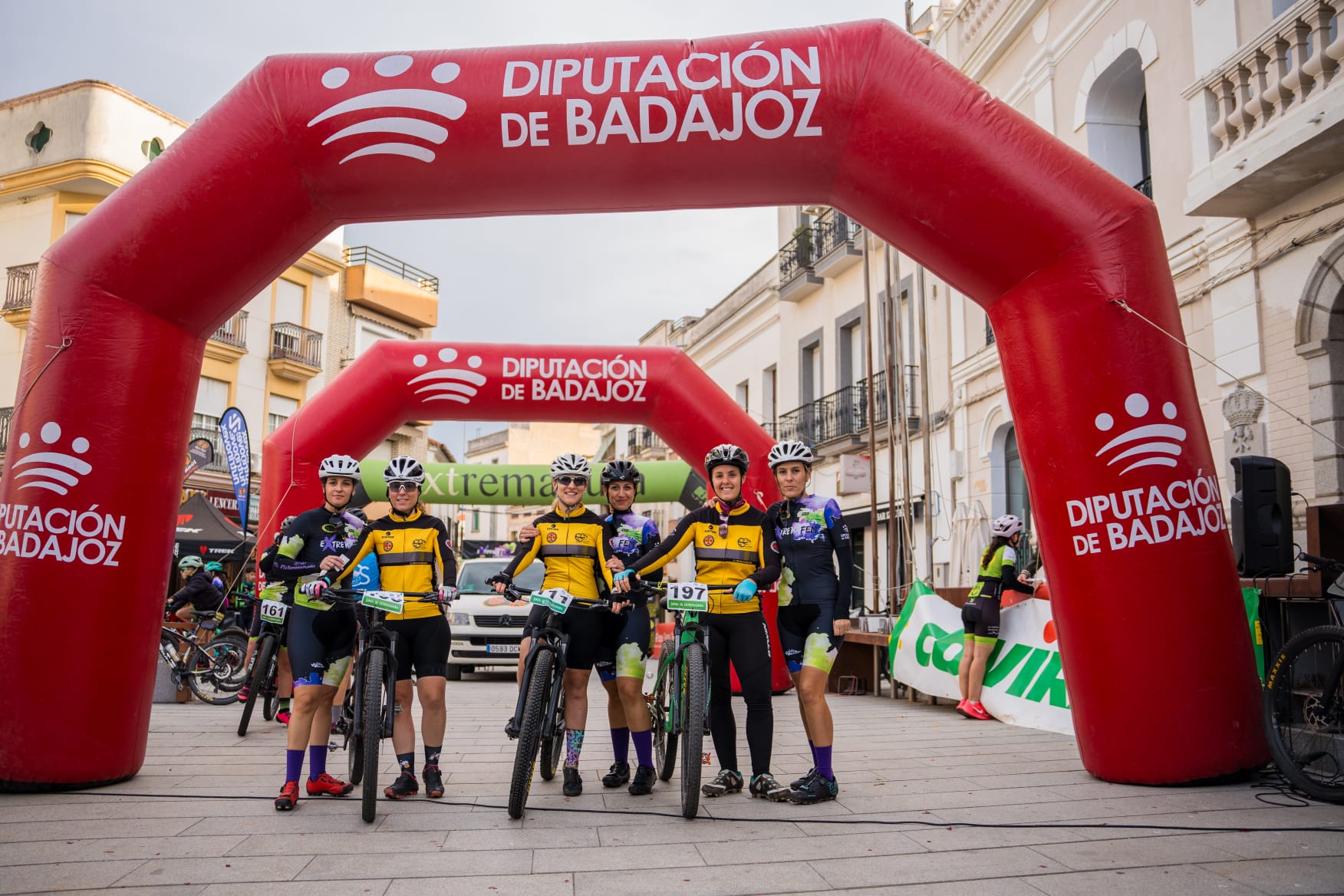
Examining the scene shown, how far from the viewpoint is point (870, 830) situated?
511cm

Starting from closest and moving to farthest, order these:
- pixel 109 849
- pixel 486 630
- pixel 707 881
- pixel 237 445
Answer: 1. pixel 707 881
2. pixel 109 849
3. pixel 237 445
4. pixel 486 630

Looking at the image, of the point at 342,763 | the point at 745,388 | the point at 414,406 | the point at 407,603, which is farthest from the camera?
the point at 745,388

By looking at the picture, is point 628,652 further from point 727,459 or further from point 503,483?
point 503,483

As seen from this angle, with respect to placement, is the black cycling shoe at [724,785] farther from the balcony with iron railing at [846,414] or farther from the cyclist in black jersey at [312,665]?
the balcony with iron railing at [846,414]

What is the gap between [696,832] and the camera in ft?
16.6

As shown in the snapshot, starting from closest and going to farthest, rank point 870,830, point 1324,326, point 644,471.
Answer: point 870,830 → point 1324,326 → point 644,471

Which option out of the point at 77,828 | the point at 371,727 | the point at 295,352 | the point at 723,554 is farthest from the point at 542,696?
the point at 295,352

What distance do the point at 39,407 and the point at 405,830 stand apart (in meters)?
3.41

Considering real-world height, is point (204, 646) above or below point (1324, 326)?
below

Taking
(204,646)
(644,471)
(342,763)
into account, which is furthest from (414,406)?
(342,763)

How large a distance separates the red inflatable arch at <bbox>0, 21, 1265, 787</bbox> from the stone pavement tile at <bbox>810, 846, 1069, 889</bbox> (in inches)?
73.5

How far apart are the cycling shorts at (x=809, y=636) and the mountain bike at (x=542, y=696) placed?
1018 mm

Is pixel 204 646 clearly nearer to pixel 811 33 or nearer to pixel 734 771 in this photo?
pixel 734 771

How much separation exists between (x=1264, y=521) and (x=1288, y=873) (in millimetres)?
2908
